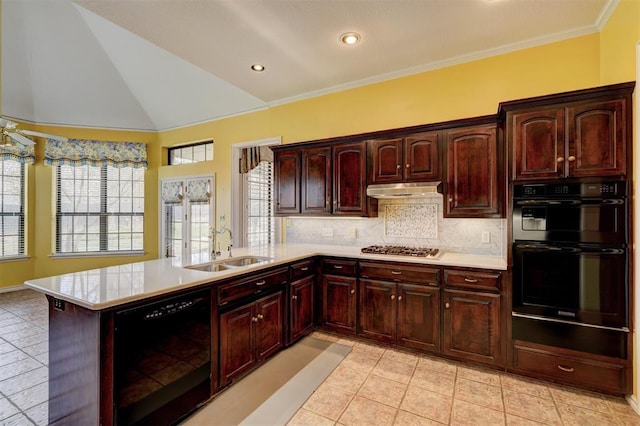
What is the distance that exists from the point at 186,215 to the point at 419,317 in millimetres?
4605

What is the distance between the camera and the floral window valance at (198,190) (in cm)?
526

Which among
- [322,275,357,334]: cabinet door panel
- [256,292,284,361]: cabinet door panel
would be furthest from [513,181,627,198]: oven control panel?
[256,292,284,361]: cabinet door panel

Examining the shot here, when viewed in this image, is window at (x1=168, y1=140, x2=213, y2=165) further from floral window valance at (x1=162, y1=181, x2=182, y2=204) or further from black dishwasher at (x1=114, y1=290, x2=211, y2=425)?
black dishwasher at (x1=114, y1=290, x2=211, y2=425)

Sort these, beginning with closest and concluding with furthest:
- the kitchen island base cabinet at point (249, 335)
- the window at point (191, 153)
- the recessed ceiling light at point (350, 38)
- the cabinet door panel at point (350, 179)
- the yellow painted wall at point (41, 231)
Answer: the kitchen island base cabinet at point (249, 335)
the recessed ceiling light at point (350, 38)
the cabinet door panel at point (350, 179)
the yellow painted wall at point (41, 231)
the window at point (191, 153)

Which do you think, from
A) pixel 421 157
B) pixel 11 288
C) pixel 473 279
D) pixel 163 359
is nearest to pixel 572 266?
pixel 473 279

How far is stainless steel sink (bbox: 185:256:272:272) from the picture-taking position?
263cm

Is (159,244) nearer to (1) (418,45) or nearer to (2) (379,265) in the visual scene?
(2) (379,265)

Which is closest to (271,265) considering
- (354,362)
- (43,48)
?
(354,362)

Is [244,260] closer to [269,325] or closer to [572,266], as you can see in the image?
[269,325]

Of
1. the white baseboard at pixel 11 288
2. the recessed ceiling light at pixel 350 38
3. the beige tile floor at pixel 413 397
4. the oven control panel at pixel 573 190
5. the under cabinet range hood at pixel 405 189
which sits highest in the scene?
the recessed ceiling light at pixel 350 38

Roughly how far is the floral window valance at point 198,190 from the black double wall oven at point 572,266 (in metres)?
4.64

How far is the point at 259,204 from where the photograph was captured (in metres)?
5.25

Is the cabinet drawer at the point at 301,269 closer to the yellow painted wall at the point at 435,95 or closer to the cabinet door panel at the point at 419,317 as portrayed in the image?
the cabinet door panel at the point at 419,317

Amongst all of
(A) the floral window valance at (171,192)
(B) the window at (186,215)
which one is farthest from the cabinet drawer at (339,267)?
(A) the floral window valance at (171,192)
